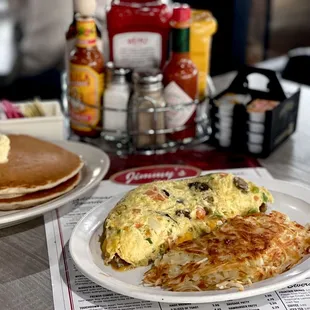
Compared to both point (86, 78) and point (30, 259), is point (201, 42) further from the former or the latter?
point (30, 259)

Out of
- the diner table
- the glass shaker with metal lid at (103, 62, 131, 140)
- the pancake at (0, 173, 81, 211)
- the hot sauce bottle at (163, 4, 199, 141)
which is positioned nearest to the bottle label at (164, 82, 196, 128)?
the hot sauce bottle at (163, 4, 199, 141)

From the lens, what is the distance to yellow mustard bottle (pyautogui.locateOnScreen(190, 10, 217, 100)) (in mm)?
1525

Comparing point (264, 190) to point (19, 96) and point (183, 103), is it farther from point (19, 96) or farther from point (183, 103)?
point (19, 96)

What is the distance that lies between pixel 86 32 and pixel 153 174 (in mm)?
377

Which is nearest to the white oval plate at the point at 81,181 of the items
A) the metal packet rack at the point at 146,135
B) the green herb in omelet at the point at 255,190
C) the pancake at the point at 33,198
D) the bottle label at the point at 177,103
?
the pancake at the point at 33,198

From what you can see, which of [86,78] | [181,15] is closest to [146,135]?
[86,78]

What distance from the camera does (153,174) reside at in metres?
1.36

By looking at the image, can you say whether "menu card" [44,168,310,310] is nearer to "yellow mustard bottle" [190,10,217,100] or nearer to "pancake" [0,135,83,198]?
"pancake" [0,135,83,198]

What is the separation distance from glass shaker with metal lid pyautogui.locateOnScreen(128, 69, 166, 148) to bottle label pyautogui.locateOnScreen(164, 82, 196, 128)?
2cm

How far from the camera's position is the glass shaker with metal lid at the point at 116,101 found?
1.43 metres

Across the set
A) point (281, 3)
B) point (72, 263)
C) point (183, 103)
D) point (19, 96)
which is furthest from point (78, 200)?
point (281, 3)

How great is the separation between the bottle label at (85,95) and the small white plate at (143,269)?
395 mm

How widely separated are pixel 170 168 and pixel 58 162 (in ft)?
0.94

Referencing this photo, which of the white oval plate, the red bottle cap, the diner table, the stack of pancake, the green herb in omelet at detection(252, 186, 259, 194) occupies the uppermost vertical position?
the red bottle cap
